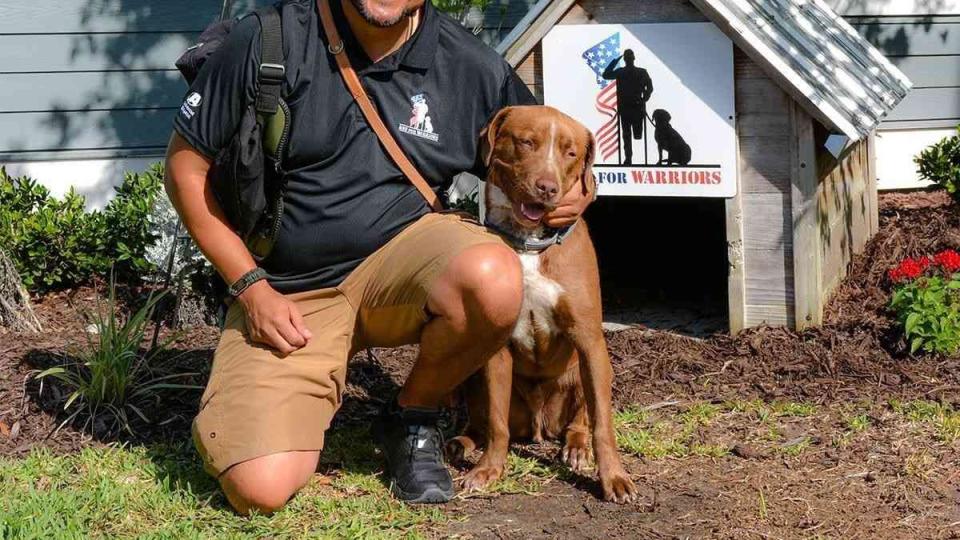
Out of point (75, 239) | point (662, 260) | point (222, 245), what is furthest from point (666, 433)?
point (75, 239)

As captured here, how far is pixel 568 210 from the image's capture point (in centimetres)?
422

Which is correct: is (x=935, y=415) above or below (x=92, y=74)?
below

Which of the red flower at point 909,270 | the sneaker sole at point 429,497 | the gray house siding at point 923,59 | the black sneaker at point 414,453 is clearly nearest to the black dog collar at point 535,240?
the black sneaker at point 414,453

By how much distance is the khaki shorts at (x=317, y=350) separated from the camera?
3922mm

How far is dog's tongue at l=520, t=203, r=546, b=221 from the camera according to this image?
13.5ft

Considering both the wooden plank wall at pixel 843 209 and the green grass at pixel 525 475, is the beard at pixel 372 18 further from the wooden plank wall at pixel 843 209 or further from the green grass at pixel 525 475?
the wooden plank wall at pixel 843 209

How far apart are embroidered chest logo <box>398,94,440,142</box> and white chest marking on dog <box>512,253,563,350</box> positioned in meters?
0.55

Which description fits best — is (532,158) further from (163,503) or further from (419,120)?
(163,503)

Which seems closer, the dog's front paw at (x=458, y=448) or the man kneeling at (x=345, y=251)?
the man kneeling at (x=345, y=251)

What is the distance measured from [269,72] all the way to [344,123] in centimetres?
33

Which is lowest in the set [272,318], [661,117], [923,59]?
[272,318]

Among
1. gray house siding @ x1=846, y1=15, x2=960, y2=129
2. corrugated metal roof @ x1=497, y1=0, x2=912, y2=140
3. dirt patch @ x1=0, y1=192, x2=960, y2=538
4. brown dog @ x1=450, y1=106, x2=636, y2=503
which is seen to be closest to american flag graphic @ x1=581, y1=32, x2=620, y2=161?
corrugated metal roof @ x1=497, y1=0, x2=912, y2=140

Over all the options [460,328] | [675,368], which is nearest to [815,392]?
[675,368]

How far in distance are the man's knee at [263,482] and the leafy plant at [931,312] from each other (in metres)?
2.79
